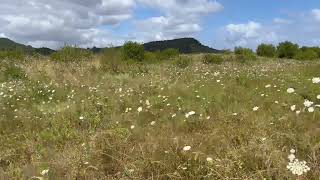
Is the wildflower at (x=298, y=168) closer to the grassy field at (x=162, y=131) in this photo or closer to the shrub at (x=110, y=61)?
the grassy field at (x=162, y=131)

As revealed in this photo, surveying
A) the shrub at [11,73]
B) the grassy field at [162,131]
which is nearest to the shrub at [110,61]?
the shrub at [11,73]

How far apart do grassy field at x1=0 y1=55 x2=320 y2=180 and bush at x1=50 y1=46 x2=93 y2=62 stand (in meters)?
9.74

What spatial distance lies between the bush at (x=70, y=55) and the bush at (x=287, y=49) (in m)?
30.1

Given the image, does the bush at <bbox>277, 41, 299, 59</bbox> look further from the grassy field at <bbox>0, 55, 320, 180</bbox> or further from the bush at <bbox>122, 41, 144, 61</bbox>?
the grassy field at <bbox>0, 55, 320, 180</bbox>

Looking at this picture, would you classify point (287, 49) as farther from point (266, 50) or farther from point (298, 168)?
point (298, 168)

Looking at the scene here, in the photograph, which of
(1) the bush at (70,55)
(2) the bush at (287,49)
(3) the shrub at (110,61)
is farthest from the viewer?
(2) the bush at (287,49)

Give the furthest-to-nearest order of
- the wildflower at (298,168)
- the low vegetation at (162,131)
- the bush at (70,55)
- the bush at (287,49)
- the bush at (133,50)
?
the bush at (287,49) → the bush at (133,50) → the bush at (70,55) → the low vegetation at (162,131) → the wildflower at (298,168)

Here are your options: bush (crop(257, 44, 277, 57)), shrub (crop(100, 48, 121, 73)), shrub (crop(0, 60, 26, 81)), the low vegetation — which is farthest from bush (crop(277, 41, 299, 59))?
the low vegetation

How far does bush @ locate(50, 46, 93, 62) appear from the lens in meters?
22.3

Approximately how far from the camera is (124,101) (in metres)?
10.2

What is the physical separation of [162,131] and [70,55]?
16407mm

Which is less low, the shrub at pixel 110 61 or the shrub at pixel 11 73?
the shrub at pixel 110 61

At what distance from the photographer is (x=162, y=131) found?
6898 millimetres

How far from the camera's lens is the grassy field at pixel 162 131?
479cm
